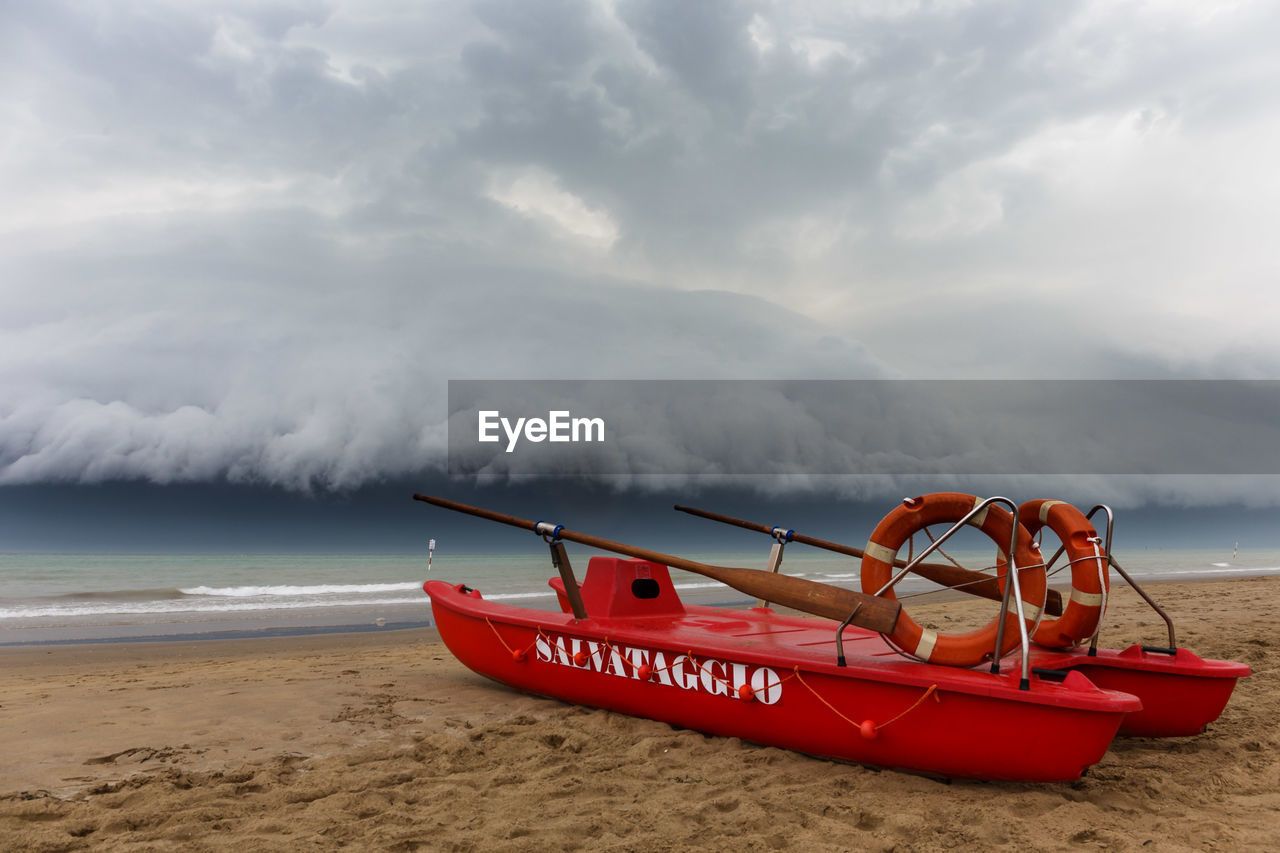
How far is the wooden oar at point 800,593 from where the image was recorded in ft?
12.8

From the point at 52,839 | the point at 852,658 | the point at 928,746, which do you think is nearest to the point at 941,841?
the point at 928,746

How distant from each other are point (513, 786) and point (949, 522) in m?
2.68

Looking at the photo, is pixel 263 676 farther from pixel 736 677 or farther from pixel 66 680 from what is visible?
pixel 736 677

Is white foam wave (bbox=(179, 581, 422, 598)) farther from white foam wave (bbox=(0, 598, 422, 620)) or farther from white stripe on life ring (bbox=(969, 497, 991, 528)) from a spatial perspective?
white stripe on life ring (bbox=(969, 497, 991, 528))

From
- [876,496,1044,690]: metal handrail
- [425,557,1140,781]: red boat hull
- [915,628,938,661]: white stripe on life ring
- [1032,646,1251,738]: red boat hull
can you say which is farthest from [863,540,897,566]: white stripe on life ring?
[1032,646,1251,738]: red boat hull

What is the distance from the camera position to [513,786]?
380cm

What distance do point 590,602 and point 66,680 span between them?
18.0ft

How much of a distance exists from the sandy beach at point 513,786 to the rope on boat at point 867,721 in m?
0.24

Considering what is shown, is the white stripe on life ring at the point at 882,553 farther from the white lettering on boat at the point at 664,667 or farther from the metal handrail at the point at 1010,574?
the white lettering on boat at the point at 664,667

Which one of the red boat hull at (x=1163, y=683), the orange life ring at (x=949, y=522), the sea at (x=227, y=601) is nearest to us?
the orange life ring at (x=949, y=522)

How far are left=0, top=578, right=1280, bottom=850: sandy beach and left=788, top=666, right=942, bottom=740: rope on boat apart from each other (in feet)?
0.80

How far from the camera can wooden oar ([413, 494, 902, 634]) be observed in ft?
12.8

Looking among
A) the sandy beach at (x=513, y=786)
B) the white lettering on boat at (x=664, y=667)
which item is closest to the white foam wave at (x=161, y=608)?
the sandy beach at (x=513, y=786)

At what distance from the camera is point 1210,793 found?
361 centimetres
